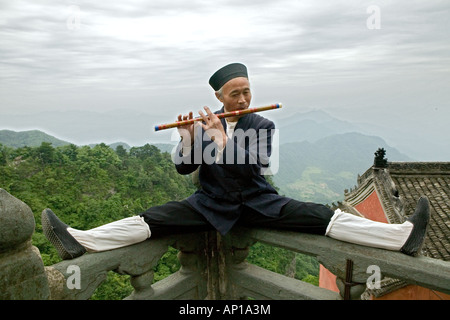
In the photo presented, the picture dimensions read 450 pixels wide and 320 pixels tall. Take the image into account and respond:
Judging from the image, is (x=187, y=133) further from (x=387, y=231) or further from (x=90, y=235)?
(x=387, y=231)

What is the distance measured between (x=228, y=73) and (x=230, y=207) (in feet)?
3.29

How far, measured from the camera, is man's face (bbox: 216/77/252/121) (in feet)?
8.41

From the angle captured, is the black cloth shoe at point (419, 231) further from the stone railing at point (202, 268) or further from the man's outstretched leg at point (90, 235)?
the man's outstretched leg at point (90, 235)

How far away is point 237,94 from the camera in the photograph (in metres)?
2.59

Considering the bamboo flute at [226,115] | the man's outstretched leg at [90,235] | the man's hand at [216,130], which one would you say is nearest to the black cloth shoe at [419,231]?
the bamboo flute at [226,115]

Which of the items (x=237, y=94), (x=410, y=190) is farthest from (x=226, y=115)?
(x=410, y=190)

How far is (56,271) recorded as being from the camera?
1872mm

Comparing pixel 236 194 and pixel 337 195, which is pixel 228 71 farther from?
pixel 337 195

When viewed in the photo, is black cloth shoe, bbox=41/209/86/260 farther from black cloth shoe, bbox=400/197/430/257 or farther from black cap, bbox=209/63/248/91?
black cloth shoe, bbox=400/197/430/257

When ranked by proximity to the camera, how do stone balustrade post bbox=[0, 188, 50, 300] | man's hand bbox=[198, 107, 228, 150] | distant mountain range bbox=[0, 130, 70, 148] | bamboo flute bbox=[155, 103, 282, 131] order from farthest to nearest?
distant mountain range bbox=[0, 130, 70, 148], bamboo flute bbox=[155, 103, 282, 131], man's hand bbox=[198, 107, 228, 150], stone balustrade post bbox=[0, 188, 50, 300]

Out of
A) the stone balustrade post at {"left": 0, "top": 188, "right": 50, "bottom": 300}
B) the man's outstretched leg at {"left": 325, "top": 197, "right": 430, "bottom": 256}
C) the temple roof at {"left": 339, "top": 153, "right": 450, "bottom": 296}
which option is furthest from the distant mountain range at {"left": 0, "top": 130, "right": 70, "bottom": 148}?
the man's outstretched leg at {"left": 325, "top": 197, "right": 430, "bottom": 256}

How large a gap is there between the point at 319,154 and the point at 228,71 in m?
191

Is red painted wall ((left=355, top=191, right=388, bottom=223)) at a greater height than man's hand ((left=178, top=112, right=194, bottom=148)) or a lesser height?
lesser
